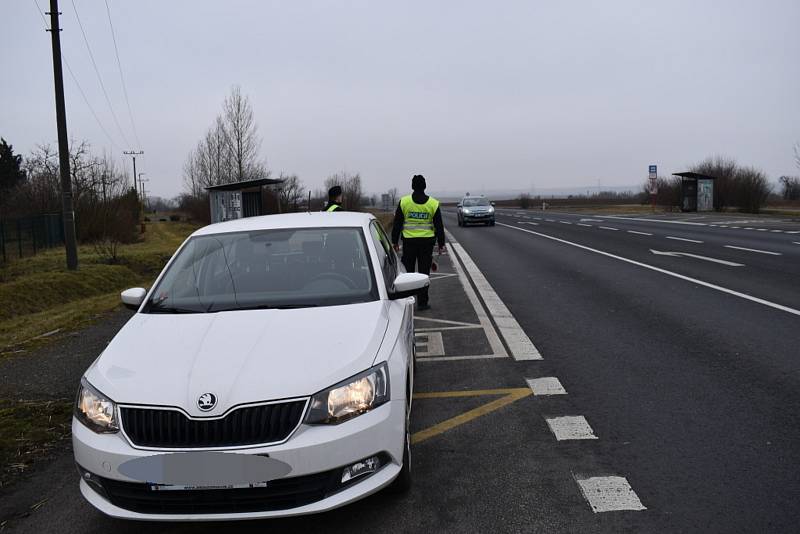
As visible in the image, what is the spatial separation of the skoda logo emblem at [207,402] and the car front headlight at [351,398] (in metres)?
0.43

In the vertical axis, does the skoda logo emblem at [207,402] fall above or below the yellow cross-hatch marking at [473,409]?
above

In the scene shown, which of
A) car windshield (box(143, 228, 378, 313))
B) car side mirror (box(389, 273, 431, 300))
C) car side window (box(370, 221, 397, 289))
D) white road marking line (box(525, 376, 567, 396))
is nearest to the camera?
car windshield (box(143, 228, 378, 313))

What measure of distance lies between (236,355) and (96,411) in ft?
2.32

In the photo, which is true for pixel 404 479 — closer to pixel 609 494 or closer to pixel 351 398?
pixel 351 398

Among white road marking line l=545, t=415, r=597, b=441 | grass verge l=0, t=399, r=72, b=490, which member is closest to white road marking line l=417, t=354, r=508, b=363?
white road marking line l=545, t=415, r=597, b=441

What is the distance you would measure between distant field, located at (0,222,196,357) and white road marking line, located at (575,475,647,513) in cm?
779

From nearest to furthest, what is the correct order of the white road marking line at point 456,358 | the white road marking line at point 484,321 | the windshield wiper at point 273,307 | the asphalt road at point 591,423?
the asphalt road at point 591,423, the windshield wiper at point 273,307, the white road marking line at point 456,358, the white road marking line at point 484,321

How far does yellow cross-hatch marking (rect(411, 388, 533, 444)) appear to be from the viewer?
15.4 ft

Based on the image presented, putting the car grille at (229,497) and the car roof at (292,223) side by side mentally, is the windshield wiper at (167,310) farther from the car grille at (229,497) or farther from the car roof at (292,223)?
the car grille at (229,497)

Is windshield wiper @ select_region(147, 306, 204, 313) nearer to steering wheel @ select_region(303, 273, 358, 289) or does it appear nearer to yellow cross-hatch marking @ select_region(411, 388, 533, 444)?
steering wheel @ select_region(303, 273, 358, 289)

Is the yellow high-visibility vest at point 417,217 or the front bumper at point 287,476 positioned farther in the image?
the yellow high-visibility vest at point 417,217

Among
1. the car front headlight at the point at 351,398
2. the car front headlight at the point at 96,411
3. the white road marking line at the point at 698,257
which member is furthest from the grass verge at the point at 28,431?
the white road marking line at the point at 698,257

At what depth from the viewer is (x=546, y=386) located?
18.5 ft

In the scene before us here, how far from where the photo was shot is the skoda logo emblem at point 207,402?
120 inches
